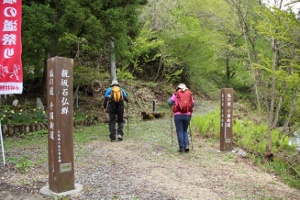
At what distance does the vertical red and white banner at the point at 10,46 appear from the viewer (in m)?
5.32

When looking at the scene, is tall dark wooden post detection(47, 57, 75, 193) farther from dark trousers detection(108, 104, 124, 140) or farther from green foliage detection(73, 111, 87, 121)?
green foliage detection(73, 111, 87, 121)

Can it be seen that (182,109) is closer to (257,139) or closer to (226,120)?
(226,120)

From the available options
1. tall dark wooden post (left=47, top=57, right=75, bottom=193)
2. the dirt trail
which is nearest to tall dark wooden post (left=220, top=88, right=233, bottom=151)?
the dirt trail

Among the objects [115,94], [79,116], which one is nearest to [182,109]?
[115,94]

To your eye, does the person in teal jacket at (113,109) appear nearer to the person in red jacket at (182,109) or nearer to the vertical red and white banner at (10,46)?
the person in red jacket at (182,109)

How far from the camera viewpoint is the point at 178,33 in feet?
48.2

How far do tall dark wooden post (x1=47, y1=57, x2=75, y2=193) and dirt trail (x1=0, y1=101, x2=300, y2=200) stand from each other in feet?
0.93

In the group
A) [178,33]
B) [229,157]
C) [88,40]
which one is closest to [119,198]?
[229,157]

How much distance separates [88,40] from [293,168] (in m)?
6.41

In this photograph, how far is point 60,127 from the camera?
12.9 ft

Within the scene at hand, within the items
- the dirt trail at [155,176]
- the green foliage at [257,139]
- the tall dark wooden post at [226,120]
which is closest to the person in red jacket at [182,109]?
the dirt trail at [155,176]

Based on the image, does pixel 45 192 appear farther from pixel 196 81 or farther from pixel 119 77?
pixel 196 81

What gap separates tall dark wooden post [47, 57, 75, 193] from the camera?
389 centimetres

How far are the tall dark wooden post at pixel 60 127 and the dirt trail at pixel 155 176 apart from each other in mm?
284
